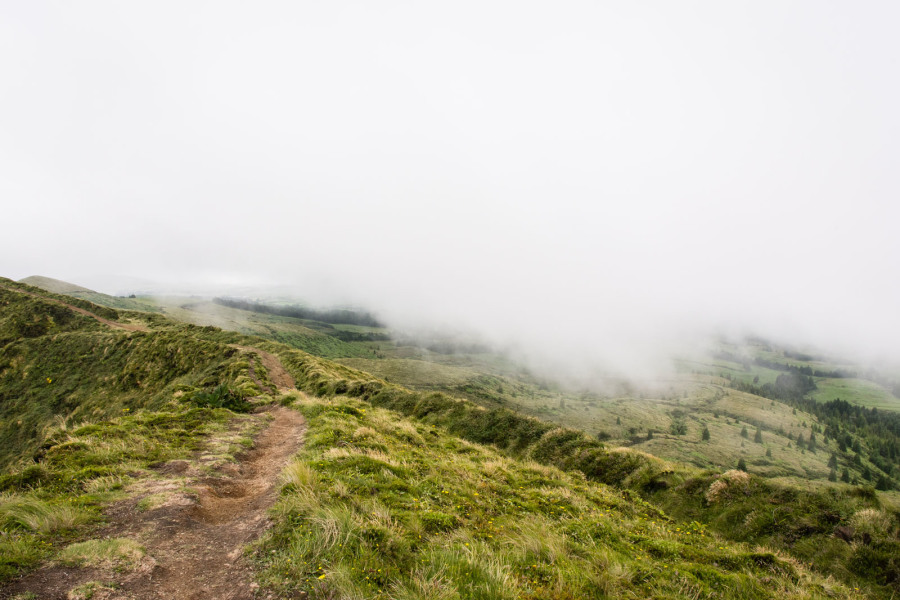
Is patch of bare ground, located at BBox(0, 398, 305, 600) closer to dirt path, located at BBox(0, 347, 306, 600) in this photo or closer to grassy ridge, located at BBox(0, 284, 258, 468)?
dirt path, located at BBox(0, 347, 306, 600)

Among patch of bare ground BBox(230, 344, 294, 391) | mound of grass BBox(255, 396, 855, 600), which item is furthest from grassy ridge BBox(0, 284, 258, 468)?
mound of grass BBox(255, 396, 855, 600)

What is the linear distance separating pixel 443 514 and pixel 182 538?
5478 mm

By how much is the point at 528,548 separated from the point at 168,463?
11266 millimetres

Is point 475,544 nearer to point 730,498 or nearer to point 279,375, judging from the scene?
point 730,498

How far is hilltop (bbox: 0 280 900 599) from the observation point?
18.6ft

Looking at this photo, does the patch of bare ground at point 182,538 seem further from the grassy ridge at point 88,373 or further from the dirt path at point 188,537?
the grassy ridge at point 88,373

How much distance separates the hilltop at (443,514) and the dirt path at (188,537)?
7 centimetres

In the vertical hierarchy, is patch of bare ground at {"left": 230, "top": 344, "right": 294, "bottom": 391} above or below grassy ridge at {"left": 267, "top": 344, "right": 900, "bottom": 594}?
below

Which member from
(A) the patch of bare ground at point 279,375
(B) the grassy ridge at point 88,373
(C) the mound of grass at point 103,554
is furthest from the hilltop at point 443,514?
(B) the grassy ridge at point 88,373

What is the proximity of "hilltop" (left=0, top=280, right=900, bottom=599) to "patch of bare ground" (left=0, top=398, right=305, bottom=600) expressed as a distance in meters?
0.07

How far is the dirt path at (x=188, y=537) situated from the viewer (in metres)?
5.16

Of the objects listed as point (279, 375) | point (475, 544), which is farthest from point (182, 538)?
point (279, 375)

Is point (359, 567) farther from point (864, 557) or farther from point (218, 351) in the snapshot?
point (218, 351)

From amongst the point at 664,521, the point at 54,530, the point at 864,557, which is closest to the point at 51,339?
the point at 54,530
